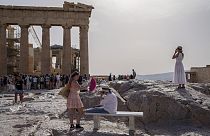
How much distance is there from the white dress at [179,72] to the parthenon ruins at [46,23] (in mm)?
31266

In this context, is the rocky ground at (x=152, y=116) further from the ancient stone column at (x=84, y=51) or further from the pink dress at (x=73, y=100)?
the ancient stone column at (x=84, y=51)

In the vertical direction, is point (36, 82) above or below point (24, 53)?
below

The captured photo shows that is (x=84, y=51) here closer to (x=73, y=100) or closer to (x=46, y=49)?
(x=46, y=49)

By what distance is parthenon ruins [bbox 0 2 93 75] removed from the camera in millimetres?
44500

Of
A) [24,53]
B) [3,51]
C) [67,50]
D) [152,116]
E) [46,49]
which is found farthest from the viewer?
[67,50]

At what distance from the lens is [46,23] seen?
4500cm

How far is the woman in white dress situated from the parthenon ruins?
31.3 meters

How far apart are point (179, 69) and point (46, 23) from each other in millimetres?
32568

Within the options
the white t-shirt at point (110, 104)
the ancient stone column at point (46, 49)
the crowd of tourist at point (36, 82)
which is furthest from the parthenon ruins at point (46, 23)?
the white t-shirt at point (110, 104)

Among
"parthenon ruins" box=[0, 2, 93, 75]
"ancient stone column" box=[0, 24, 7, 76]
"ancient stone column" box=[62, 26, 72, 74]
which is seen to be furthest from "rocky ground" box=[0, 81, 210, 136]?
"ancient stone column" box=[62, 26, 72, 74]

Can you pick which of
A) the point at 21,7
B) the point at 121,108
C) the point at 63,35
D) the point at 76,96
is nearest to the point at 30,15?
the point at 21,7

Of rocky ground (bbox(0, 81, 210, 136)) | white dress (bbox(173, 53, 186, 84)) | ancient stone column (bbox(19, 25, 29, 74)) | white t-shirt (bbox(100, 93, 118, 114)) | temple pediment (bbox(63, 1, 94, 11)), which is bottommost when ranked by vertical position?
rocky ground (bbox(0, 81, 210, 136))

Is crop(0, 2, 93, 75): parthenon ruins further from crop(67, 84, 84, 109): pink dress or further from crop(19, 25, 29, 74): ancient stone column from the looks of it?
crop(67, 84, 84, 109): pink dress

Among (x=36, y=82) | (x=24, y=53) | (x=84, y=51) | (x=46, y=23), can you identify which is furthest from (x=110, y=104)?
(x=46, y=23)
